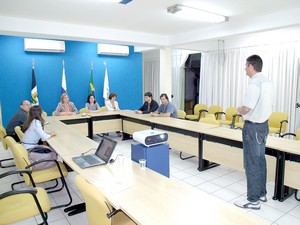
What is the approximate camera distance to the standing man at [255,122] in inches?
104

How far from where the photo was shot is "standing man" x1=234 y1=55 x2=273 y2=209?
2.63 m

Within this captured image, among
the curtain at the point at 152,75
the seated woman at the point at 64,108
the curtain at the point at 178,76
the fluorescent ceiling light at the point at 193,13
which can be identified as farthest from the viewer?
the curtain at the point at 152,75

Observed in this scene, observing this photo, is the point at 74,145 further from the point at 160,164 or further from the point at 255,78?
the point at 255,78

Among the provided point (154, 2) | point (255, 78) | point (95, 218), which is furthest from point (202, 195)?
point (154, 2)

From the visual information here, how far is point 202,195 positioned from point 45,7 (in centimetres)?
391

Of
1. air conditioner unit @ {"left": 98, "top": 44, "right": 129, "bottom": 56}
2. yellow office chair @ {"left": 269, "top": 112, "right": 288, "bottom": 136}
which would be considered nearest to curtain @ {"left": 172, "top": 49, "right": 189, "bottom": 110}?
air conditioner unit @ {"left": 98, "top": 44, "right": 129, "bottom": 56}

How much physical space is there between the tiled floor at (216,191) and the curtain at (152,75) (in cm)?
561

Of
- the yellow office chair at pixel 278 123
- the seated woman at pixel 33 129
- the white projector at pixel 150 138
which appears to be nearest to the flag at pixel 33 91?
the seated woman at pixel 33 129

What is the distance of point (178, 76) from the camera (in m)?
9.01

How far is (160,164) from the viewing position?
2.61m

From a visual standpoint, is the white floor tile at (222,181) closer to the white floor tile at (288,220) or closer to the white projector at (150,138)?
the white floor tile at (288,220)

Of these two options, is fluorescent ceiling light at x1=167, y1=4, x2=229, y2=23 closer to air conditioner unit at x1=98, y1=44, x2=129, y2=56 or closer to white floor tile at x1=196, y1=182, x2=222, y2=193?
white floor tile at x1=196, y1=182, x2=222, y2=193

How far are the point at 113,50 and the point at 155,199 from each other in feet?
21.3

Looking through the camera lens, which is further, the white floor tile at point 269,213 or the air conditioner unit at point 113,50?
the air conditioner unit at point 113,50
